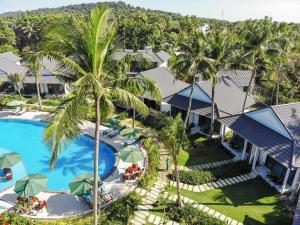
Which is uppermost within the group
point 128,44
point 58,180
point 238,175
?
point 128,44

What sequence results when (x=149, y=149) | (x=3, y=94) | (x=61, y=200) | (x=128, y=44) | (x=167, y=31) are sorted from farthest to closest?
(x=167, y=31), (x=128, y=44), (x=3, y=94), (x=149, y=149), (x=61, y=200)

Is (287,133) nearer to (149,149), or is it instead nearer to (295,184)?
(295,184)

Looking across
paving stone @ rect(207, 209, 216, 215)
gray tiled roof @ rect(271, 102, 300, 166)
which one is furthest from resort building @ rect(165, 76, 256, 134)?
paving stone @ rect(207, 209, 216, 215)

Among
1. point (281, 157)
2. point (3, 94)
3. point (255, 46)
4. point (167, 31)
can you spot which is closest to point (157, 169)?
point (281, 157)

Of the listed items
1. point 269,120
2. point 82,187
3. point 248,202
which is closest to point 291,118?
point 269,120

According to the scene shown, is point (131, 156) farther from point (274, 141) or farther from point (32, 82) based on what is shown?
point (32, 82)

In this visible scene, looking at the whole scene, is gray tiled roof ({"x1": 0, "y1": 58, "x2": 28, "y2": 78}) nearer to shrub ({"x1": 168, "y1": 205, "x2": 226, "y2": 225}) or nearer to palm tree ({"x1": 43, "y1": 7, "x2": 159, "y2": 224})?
shrub ({"x1": 168, "y1": 205, "x2": 226, "y2": 225})

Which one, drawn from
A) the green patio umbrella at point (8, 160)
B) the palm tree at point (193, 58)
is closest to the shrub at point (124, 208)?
the green patio umbrella at point (8, 160)

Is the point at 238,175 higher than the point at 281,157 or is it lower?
lower
